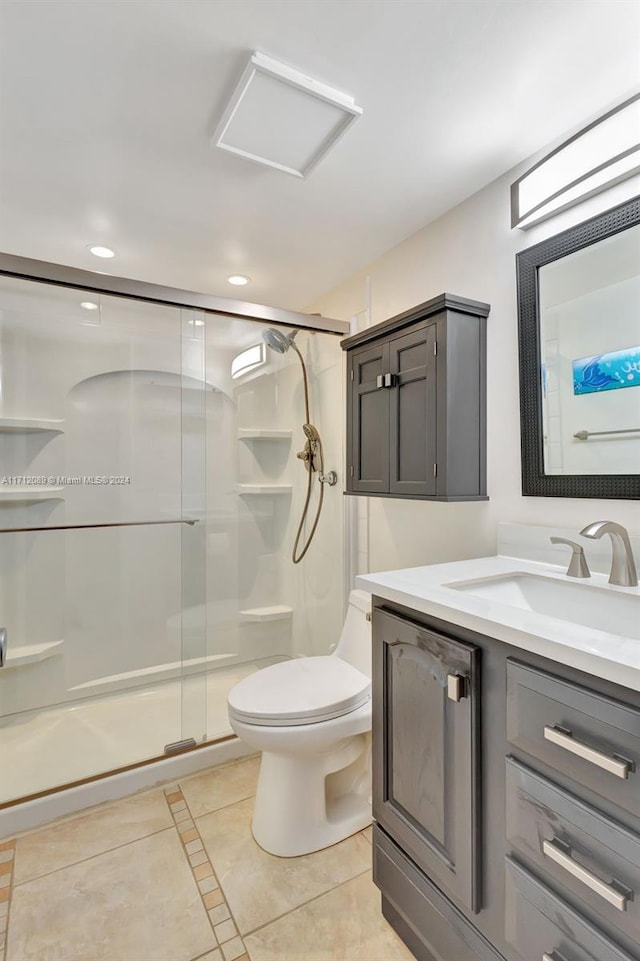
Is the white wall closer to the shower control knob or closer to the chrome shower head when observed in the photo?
the shower control knob

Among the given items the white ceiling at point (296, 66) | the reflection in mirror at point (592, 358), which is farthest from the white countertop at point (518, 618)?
the white ceiling at point (296, 66)

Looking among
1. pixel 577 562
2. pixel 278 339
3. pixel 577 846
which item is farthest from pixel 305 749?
pixel 278 339

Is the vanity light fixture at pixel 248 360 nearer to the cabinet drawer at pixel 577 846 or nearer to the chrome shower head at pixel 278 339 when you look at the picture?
the chrome shower head at pixel 278 339

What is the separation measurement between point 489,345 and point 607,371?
429mm

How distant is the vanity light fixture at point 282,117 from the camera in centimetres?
114

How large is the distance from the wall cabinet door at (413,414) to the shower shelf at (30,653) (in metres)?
1.83

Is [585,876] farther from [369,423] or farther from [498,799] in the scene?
[369,423]

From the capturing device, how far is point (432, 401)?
1.54 meters

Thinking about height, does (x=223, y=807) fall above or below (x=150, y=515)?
below

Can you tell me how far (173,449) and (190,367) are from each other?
0.40 m

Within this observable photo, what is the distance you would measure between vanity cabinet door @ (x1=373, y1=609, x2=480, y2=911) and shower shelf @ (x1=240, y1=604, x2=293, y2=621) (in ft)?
4.20

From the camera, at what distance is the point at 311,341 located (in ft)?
7.98

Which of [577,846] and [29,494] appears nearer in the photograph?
[577,846]

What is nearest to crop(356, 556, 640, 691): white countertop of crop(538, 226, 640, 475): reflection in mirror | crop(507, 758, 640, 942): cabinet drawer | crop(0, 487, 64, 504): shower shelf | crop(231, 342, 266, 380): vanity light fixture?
crop(507, 758, 640, 942): cabinet drawer
